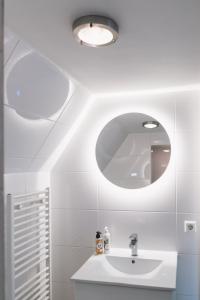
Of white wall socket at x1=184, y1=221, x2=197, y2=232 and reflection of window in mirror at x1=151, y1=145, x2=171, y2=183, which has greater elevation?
reflection of window in mirror at x1=151, y1=145, x2=171, y2=183

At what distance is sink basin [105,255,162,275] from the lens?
2078 mm

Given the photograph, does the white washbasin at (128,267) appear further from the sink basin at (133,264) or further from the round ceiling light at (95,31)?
the round ceiling light at (95,31)

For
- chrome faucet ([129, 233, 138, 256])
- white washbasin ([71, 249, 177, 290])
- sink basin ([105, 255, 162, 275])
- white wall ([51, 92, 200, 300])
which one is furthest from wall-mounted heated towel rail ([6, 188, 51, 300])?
chrome faucet ([129, 233, 138, 256])

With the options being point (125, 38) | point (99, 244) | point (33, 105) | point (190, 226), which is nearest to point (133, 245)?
point (99, 244)

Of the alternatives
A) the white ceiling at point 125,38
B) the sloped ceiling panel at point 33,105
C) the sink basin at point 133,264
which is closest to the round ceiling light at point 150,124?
the white ceiling at point 125,38

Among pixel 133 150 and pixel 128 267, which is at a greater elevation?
pixel 133 150

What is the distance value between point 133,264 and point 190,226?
1.65 feet

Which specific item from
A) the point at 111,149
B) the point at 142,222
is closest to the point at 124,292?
the point at 142,222

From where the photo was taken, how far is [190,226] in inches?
84.4

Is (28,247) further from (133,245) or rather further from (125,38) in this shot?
(125,38)

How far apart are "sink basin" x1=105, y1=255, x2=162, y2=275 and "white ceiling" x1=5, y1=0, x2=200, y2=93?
4.18 feet

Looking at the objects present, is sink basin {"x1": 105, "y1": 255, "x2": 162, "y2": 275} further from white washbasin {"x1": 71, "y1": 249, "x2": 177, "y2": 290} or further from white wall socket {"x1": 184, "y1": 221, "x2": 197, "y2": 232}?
white wall socket {"x1": 184, "y1": 221, "x2": 197, "y2": 232}

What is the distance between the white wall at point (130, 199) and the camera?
217cm

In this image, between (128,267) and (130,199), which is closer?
(128,267)
